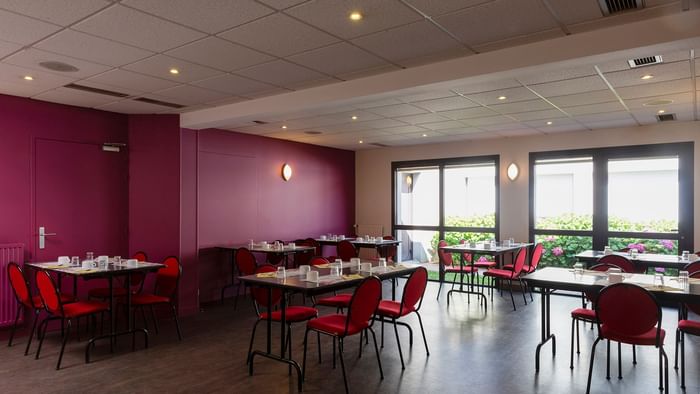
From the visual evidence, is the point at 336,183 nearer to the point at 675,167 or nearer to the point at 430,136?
the point at 430,136

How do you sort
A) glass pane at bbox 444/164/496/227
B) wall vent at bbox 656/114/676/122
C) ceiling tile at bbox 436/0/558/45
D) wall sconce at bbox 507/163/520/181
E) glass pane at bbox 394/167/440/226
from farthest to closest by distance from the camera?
glass pane at bbox 394/167/440/226 → glass pane at bbox 444/164/496/227 → wall sconce at bbox 507/163/520/181 → wall vent at bbox 656/114/676/122 → ceiling tile at bbox 436/0/558/45

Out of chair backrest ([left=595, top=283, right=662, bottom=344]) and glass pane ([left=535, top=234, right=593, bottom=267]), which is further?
glass pane ([left=535, top=234, right=593, bottom=267])

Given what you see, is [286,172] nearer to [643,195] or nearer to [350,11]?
[350,11]

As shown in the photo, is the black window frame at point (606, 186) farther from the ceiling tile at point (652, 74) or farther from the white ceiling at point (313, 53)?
the ceiling tile at point (652, 74)

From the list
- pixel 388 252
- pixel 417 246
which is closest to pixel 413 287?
pixel 388 252

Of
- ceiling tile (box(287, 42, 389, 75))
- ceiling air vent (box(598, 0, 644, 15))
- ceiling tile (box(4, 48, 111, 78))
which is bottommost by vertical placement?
ceiling tile (box(4, 48, 111, 78))

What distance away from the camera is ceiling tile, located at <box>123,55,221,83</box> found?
413 centimetres

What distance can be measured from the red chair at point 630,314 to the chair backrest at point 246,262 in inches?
168

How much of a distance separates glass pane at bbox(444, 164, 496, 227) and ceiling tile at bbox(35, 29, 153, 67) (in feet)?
21.3

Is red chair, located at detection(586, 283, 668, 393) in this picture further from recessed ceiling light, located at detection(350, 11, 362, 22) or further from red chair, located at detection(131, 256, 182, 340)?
red chair, located at detection(131, 256, 182, 340)

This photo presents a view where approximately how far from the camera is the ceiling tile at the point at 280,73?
4309mm

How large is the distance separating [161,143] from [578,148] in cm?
659

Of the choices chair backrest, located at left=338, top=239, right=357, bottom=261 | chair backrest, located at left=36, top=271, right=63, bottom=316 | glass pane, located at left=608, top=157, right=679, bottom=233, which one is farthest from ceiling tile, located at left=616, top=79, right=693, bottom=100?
chair backrest, located at left=36, top=271, right=63, bottom=316

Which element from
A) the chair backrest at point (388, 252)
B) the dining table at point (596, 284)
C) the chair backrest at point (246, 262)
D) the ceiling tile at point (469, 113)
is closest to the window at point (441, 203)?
the chair backrest at point (388, 252)
